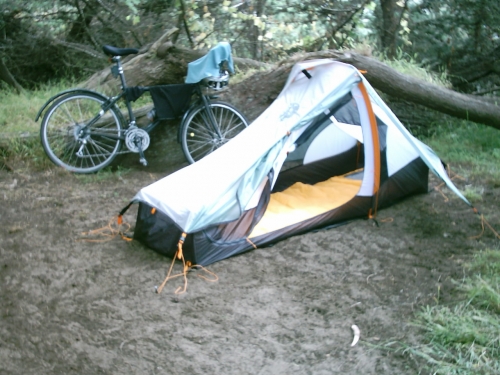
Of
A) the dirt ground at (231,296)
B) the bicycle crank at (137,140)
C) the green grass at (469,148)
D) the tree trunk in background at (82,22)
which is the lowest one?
the green grass at (469,148)

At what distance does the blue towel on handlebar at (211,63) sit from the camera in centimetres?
492

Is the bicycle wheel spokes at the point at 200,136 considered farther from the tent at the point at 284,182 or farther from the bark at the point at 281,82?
the tent at the point at 284,182

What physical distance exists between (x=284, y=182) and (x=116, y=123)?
1725mm

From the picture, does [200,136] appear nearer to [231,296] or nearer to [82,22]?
[231,296]

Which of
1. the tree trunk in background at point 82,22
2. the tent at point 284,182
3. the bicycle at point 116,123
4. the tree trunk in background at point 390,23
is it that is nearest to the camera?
the tent at point 284,182

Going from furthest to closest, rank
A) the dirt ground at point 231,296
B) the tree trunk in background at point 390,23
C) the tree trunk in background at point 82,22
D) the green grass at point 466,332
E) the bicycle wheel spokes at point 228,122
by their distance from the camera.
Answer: the tree trunk in background at point 82,22 → the tree trunk in background at point 390,23 → the bicycle wheel spokes at point 228,122 → the dirt ground at point 231,296 → the green grass at point 466,332

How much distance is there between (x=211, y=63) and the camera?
495 centimetres

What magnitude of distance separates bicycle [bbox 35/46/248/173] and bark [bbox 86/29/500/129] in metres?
0.44

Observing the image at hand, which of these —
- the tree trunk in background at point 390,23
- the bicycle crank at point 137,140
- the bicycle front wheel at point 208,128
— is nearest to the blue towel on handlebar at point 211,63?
the bicycle front wheel at point 208,128

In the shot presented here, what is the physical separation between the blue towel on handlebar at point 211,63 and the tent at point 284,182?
879mm

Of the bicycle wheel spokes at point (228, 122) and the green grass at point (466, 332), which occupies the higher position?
the green grass at point (466, 332)

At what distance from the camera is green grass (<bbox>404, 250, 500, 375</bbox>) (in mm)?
2445

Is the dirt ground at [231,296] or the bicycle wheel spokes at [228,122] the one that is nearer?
the dirt ground at [231,296]

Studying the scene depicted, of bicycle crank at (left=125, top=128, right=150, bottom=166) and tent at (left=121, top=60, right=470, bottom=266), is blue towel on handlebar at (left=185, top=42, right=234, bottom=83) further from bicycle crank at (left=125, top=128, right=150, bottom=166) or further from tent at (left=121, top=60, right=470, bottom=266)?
tent at (left=121, top=60, right=470, bottom=266)
